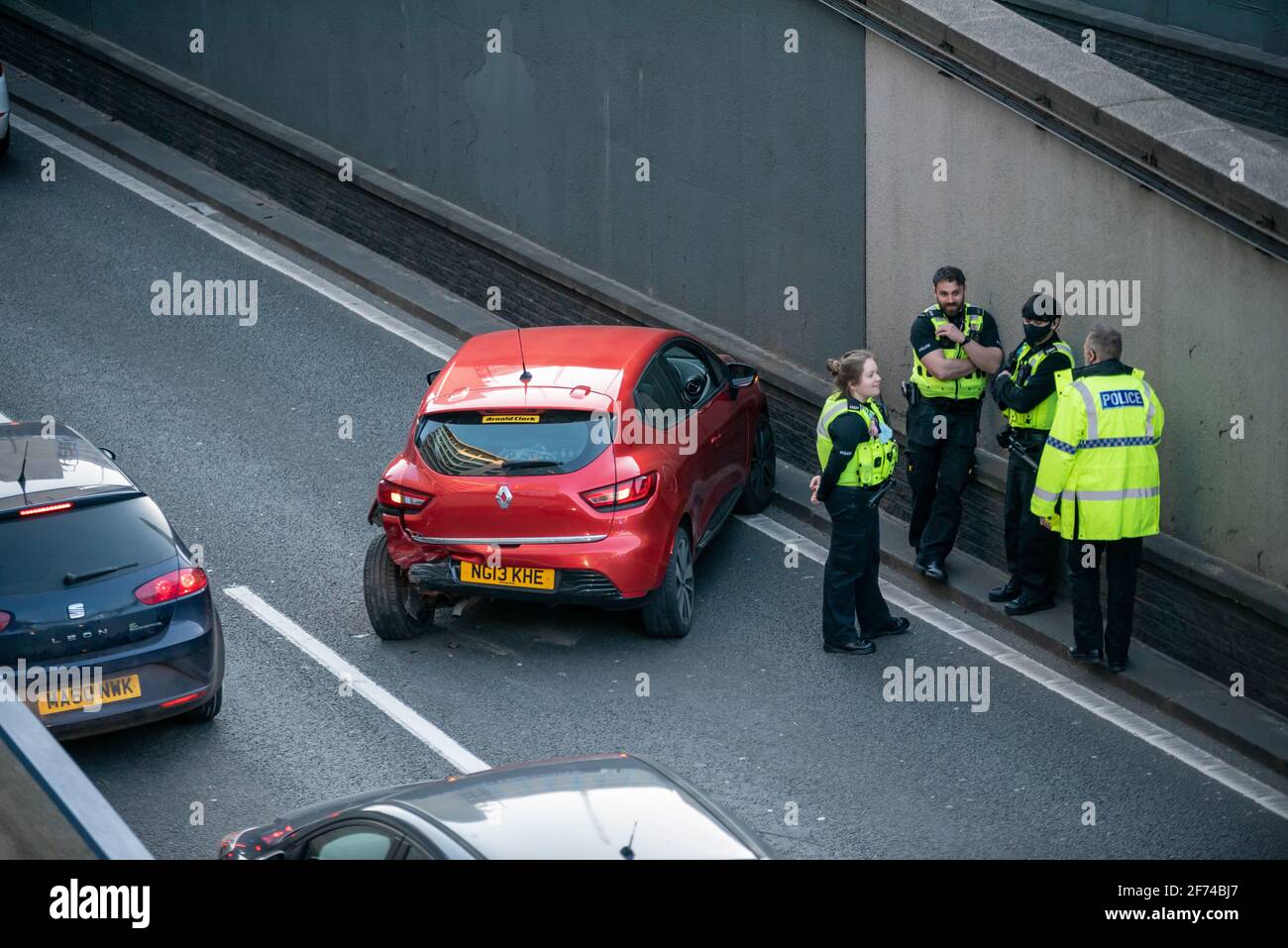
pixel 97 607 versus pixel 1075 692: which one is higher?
pixel 97 607

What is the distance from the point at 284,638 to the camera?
10680 mm

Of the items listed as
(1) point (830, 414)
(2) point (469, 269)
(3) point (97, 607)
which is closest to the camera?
(3) point (97, 607)

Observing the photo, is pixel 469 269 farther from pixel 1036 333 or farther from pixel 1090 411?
pixel 1090 411

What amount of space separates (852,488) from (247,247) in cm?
931

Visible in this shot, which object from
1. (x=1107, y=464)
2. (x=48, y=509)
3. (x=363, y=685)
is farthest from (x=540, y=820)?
(x=1107, y=464)

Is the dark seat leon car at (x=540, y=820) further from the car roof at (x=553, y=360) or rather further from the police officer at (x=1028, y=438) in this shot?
the police officer at (x=1028, y=438)

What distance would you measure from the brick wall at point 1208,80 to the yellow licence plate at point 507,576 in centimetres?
914

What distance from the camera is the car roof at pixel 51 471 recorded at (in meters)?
9.09

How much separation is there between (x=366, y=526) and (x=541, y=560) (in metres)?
2.39

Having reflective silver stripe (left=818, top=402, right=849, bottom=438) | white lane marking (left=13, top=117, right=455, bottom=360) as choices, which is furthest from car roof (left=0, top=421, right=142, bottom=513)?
white lane marking (left=13, top=117, right=455, bottom=360)

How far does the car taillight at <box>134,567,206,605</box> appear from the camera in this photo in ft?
29.6

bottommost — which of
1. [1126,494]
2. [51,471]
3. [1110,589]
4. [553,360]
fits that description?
[1110,589]

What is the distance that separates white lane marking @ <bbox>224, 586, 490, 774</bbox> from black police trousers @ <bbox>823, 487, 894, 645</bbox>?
2.50 m

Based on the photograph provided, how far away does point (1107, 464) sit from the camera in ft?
32.1
